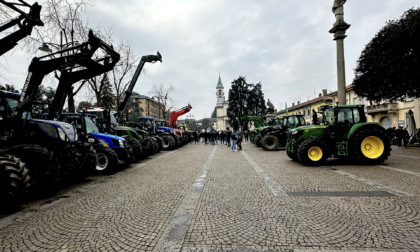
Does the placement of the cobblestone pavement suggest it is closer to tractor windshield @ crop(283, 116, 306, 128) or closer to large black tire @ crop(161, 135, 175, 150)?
tractor windshield @ crop(283, 116, 306, 128)

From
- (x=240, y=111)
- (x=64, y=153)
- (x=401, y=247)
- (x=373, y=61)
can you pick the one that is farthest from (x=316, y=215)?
(x=240, y=111)

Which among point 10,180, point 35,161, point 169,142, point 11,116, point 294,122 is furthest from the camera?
point 169,142

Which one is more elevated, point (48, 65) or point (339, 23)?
point (339, 23)

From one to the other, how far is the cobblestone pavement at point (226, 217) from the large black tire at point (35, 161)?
0.51 m

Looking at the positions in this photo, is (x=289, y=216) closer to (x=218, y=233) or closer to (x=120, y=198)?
(x=218, y=233)

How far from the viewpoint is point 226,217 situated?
381cm

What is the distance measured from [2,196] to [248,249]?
4210 mm

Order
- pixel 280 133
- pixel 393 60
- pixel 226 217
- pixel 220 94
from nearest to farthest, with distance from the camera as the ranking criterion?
1. pixel 226 217
2. pixel 393 60
3. pixel 280 133
4. pixel 220 94

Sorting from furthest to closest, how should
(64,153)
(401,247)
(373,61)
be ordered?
(373,61), (64,153), (401,247)

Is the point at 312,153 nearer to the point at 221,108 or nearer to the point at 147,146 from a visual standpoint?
the point at 147,146

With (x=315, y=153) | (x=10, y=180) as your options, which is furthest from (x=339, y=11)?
(x=10, y=180)

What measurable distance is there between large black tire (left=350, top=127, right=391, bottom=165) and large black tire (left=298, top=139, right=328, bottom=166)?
115 cm

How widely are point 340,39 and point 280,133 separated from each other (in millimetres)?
7788

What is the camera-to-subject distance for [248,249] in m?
2.75
